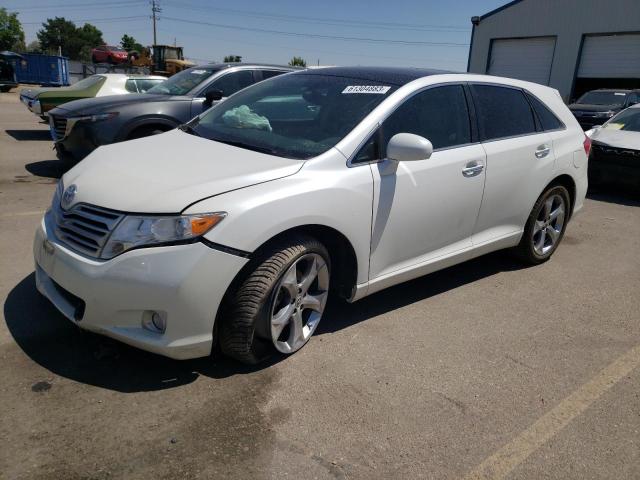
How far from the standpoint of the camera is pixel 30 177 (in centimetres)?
752

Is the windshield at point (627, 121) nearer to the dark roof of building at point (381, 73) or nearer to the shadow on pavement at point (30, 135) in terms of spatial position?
the dark roof of building at point (381, 73)

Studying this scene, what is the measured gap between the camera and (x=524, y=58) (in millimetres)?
26625

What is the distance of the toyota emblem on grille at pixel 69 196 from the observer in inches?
117

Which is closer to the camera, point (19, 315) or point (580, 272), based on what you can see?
point (19, 315)

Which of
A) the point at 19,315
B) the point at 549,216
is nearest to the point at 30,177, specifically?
the point at 19,315

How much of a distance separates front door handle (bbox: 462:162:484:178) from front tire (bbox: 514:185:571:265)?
100cm

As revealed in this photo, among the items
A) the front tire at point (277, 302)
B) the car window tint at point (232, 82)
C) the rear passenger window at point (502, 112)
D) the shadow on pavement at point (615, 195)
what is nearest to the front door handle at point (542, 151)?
the rear passenger window at point (502, 112)

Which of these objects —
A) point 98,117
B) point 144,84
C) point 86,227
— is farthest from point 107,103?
point 86,227

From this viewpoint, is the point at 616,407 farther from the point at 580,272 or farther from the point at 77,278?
the point at 77,278

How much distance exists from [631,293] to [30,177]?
24.3 ft

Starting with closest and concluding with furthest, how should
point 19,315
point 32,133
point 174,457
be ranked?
point 174,457, point 19,315, point 32,133

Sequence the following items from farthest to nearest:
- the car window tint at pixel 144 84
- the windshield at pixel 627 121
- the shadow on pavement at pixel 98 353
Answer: the car window tint at pixel 144 84 → the windshield at pixel 627 121 → the shadow on pavement at pixel 98 353

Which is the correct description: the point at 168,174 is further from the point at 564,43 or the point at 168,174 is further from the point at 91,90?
the point at 564,43

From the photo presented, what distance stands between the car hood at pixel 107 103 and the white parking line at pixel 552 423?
19.8 ft
